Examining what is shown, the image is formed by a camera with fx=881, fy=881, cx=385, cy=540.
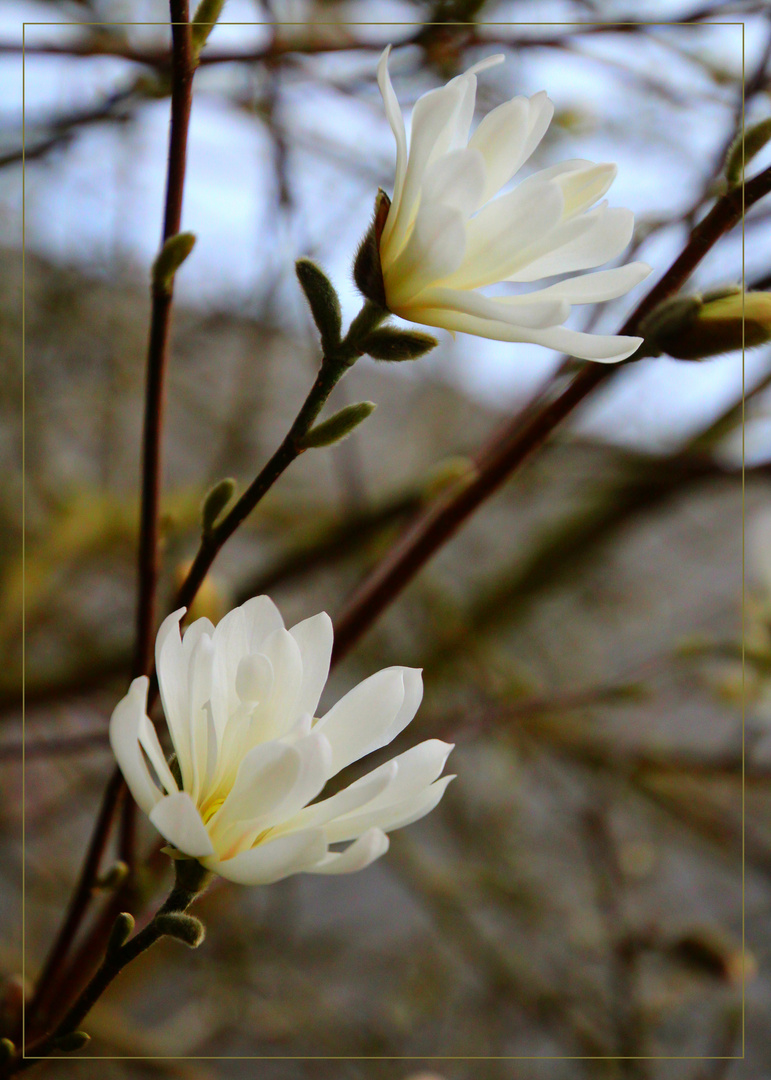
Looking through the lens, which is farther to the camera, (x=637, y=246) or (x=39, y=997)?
(x=637, y=246)

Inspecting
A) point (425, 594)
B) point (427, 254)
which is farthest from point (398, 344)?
point (425, 594)

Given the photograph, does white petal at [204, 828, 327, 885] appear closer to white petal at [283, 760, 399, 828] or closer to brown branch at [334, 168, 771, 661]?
white petal at [283, 760, 399, 828]

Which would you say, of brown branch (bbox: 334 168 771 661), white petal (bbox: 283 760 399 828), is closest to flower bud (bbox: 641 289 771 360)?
brown branch (bbox: 334 168 771 661)

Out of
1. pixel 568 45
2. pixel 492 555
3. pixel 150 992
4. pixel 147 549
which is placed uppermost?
pixel 568 45

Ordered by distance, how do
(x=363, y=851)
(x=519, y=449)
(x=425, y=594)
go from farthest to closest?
(x=425, y=594) < (x=519, y=449) < (x=363, y=851)

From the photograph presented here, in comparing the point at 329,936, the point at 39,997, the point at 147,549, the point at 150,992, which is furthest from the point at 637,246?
the point at 150,992

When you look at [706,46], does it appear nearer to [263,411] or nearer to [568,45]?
[568,45]

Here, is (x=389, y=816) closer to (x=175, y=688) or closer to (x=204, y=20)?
(x=175, y=688)
